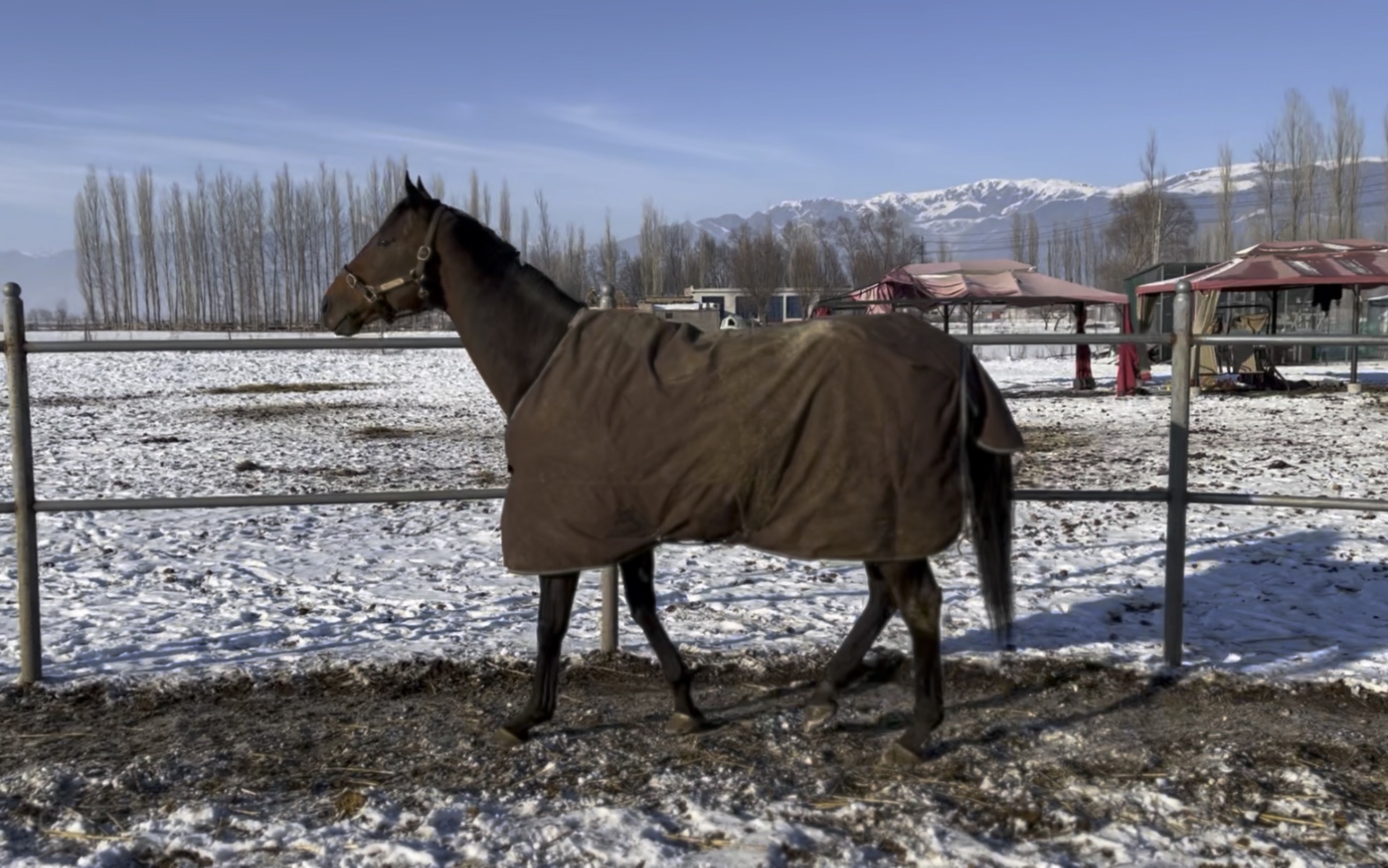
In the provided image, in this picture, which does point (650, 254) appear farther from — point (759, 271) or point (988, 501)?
point (988, 501)

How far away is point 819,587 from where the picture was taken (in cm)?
541

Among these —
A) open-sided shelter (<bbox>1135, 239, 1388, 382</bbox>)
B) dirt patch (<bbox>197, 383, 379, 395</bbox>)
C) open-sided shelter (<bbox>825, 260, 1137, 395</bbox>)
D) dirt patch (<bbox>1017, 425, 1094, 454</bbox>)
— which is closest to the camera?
dirt patch (<bbox>1017, 425, 1094, 454</bbox>)

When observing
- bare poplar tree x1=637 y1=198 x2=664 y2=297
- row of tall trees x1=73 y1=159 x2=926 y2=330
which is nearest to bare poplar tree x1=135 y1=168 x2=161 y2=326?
row of tall trees x1=73 y1=159 x2=926 y2=330

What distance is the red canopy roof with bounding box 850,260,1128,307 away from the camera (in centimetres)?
2017

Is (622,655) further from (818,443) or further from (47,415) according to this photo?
(47,415)

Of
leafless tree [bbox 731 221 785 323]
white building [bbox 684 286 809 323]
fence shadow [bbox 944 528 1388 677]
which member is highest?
leafless tree [bbox 731 221 785 323]

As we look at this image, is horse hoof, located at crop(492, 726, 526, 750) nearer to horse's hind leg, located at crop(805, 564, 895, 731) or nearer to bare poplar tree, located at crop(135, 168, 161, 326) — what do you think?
horse's hind leg, located at crop(805, 564, 895, 731)

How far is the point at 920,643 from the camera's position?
3.34 m

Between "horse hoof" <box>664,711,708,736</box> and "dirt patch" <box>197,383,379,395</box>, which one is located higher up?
"dirt patch" <box>197,383,379,395</box>

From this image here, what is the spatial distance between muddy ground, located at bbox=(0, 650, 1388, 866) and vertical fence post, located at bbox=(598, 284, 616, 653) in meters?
0.10

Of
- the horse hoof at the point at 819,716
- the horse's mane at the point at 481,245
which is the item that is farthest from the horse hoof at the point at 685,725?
the horse's mane at the point at 481,245

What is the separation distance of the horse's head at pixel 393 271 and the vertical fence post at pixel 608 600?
839 millimetres

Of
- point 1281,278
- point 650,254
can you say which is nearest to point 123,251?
point 650,254

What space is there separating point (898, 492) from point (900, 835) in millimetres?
964
